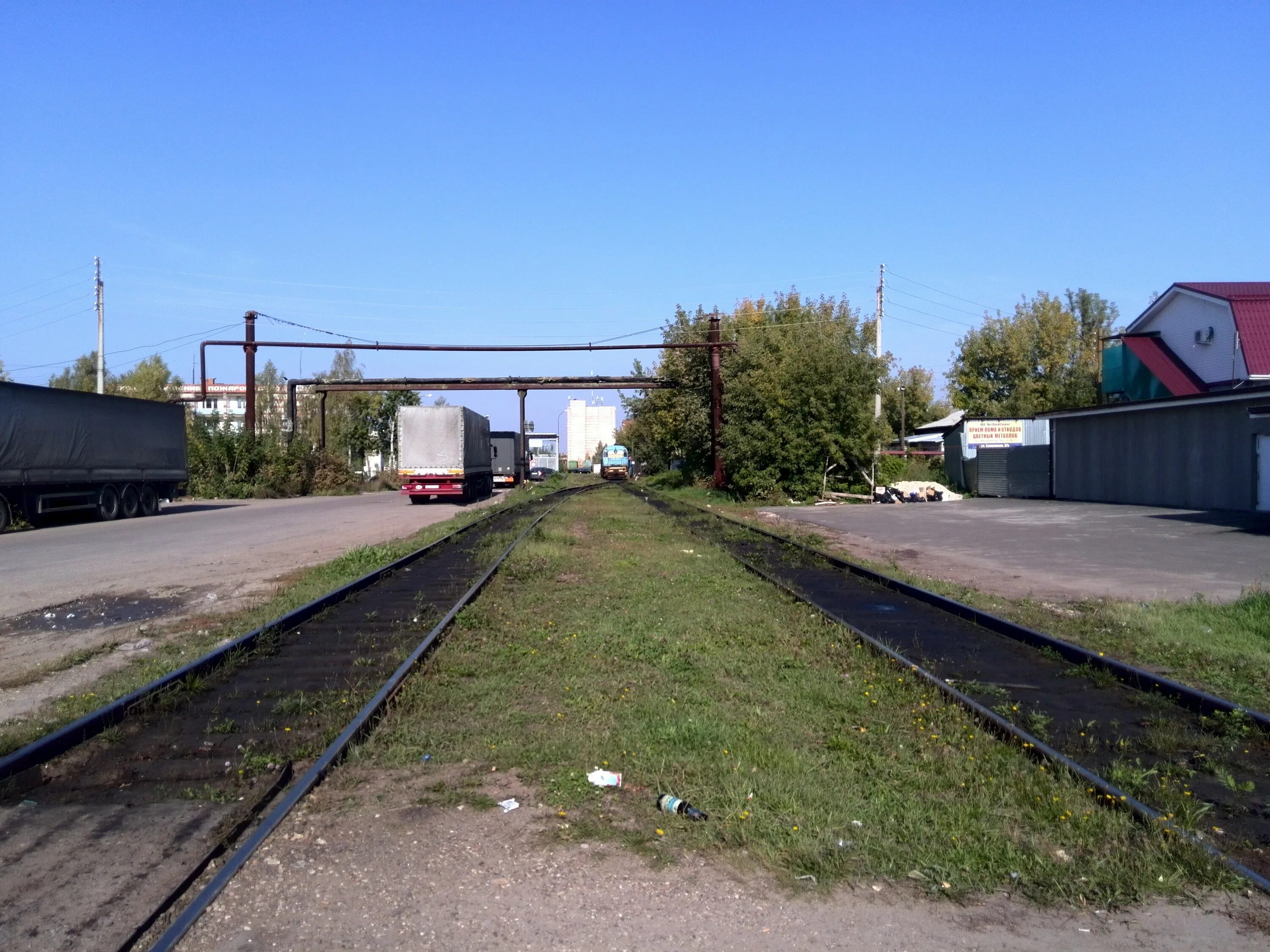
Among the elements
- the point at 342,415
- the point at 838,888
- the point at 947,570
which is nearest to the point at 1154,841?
the point at 838,888

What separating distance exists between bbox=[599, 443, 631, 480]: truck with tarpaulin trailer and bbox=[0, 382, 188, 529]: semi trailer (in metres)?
53.8

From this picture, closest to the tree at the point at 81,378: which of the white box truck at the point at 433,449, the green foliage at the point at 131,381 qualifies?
the green foliage at the point at 131,381

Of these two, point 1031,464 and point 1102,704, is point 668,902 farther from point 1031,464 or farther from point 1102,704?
point 1031,464

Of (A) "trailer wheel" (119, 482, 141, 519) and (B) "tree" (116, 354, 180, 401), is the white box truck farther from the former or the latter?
(B) "tree" (116, 354, 180, 401)

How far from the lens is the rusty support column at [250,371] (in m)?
49.4

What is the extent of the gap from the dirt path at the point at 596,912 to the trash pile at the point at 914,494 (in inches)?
1374

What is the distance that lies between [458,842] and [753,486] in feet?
121

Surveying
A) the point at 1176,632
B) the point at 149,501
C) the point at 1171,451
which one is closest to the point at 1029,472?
the point at 1171,451

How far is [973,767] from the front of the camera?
5867 mm

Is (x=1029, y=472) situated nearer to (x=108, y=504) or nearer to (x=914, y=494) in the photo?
(x=914, y=494)

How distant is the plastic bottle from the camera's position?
5.11 meters

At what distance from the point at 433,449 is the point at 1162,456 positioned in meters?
25.3

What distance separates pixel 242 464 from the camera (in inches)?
1949

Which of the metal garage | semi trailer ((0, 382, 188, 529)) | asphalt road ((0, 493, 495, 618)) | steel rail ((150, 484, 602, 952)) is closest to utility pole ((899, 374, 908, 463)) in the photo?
the metal garage
